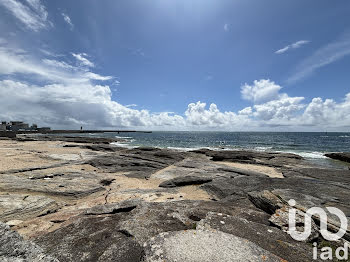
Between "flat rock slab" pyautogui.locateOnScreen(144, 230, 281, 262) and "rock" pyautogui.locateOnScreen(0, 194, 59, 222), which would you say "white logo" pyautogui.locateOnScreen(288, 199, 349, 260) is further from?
"rock" pyautogui.locateOnScreen(0, 194, 59, 222)

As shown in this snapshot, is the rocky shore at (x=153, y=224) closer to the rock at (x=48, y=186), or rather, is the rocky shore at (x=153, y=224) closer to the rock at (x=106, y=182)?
the rock at (x=48, y=186)

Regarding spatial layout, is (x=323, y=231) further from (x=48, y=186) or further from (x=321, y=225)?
(x=48, y=186)

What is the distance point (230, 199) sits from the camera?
29.8 feet

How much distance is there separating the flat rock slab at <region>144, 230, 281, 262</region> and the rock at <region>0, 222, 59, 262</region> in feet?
7.09

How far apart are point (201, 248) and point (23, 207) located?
23.9 ft

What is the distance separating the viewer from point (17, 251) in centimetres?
338

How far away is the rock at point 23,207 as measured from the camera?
20.5 feet

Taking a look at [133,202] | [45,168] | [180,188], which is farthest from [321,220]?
[45,168]

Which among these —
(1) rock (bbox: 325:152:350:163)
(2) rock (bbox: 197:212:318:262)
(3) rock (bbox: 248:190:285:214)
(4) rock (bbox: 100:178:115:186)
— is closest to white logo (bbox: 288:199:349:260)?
(2) rock (bbox: 197:212:318:262)

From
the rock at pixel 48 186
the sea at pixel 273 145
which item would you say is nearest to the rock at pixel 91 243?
the rock at pixel 48 186

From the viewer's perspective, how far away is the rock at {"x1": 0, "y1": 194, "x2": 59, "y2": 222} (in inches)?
246

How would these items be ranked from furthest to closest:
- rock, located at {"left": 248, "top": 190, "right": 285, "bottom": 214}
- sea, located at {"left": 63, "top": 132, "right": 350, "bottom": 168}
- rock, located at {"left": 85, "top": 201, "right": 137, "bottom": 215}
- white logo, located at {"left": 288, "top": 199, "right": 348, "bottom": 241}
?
1. sea, located at {"left": 63, "top": 132, "right": 350, "bottom": 168}
2. rock, located at {"left": 248, "top": 190, "right": 285, "bottom": 214}
3. rock, located at {"left": 85, "top": 201, "right": 137, "bottom": 215}
4. white logo, located at {"left": 288, "top": 199, "right": 348, "bottom": 241}

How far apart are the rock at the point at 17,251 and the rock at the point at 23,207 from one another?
134 inches

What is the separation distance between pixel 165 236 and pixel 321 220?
17.4ft
